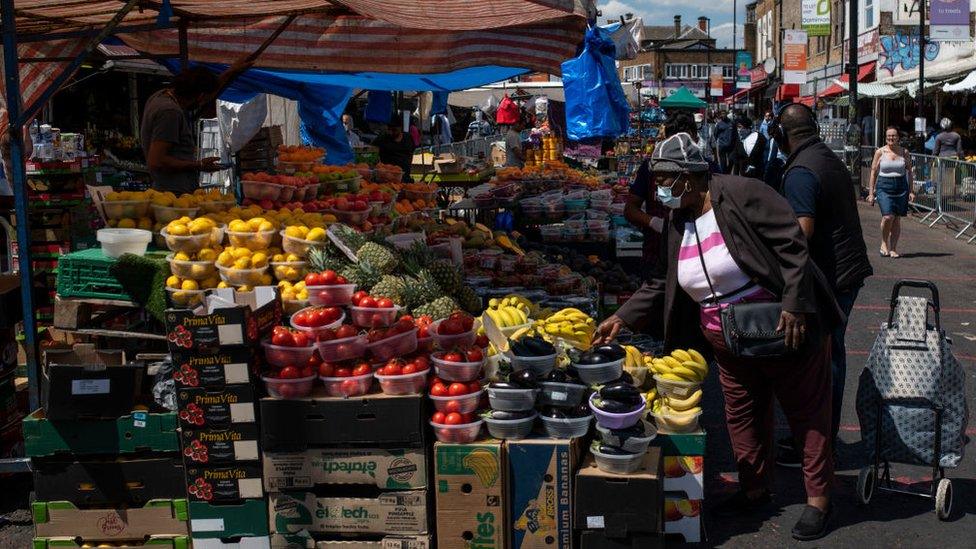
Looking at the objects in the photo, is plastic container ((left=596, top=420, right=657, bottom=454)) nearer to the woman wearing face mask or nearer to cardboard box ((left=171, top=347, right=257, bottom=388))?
the woman wearing face mask

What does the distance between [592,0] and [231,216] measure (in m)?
4.63

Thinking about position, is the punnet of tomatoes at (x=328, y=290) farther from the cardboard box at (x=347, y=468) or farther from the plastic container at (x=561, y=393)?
the plastic container at (x=561, y=393)

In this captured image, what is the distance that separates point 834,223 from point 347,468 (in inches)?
124

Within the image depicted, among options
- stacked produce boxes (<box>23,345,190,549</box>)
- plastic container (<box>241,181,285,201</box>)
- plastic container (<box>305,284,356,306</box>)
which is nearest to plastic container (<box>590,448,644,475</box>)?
plastic container (<box>305,284,356,306</box>)

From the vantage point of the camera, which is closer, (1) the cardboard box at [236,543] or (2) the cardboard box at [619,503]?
(2) the cardboard box at [619,503]

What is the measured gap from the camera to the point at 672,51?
307 ft

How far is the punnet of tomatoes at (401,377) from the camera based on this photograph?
4.96 meters

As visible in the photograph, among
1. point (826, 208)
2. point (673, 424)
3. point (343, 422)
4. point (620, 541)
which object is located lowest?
point (620, 541)

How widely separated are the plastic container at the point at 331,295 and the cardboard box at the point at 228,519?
44.9 inches

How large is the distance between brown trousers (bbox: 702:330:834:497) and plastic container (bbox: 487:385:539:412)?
103 centimetres

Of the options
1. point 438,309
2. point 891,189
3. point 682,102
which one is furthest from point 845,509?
point 682,102

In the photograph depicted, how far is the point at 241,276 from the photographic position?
593 centimetres

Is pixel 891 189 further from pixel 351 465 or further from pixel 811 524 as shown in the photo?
Result: pixel 351 465

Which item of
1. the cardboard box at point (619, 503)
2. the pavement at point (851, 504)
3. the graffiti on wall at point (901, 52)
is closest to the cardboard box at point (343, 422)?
the cardboard box at point (619, 503)
